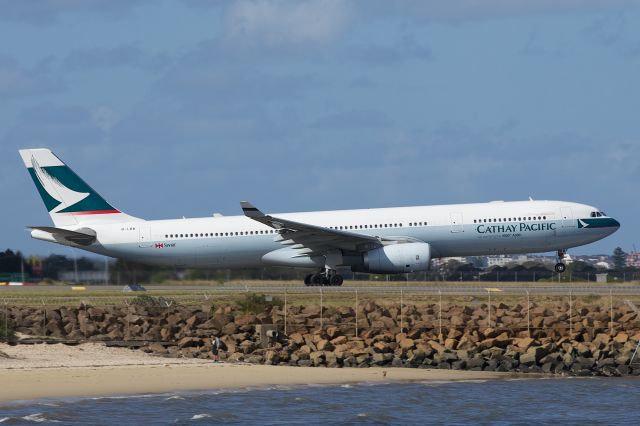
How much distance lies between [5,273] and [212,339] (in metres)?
28.6

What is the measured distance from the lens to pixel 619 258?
266ft

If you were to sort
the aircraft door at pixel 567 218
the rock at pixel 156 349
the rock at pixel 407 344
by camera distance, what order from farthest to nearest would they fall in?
the aircraft door at pixel 567 218, the rock at pixel 407 344, the rock at pixel 156 349

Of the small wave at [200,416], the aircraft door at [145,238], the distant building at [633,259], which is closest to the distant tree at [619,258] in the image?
the distant building at [633,259]

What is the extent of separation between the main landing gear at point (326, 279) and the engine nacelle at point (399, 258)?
93.1 inches

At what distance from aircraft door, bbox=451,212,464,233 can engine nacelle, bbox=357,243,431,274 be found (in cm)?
171

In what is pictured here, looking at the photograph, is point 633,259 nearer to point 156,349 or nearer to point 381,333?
point 381,333

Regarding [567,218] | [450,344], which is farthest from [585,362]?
[567,218]

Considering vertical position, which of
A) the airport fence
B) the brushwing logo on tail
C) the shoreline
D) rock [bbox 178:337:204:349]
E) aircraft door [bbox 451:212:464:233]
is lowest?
the shoreline

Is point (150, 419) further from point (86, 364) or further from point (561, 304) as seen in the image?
point (561, 304)

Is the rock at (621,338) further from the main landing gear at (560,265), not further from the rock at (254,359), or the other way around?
the main landing gear at (560,265)

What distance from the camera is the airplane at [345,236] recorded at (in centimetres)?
5484

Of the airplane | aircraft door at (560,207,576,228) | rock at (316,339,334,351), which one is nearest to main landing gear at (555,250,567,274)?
the airplane

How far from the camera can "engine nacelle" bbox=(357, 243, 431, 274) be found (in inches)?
2121

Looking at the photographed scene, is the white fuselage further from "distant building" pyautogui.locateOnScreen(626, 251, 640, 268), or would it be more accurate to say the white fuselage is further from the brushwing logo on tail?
"distant building" pyautogui.locateOnScreen(626, 251, 640, 268)
